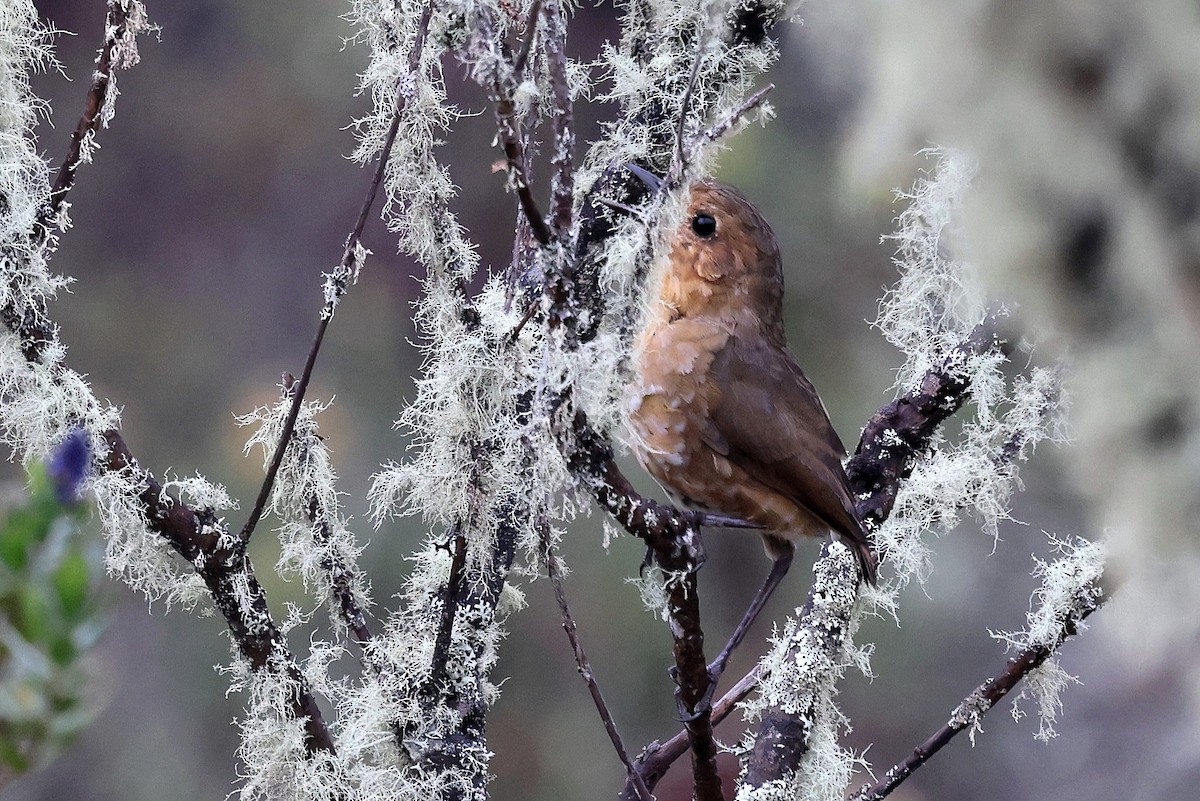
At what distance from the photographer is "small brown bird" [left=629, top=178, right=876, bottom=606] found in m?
1.11

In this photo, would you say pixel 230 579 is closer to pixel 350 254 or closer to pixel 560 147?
pixel 350 254

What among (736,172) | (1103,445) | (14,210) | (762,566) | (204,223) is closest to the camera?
(1103,445)

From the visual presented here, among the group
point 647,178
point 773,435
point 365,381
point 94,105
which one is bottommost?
point 773,435

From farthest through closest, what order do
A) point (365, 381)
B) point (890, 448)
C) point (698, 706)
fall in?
point (365, 381), point (890, 448), point (698, 706)

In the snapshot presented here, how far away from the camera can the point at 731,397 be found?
1128 mm

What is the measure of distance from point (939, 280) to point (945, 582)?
1.63 m

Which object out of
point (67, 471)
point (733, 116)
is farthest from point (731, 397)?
point (67, 471)

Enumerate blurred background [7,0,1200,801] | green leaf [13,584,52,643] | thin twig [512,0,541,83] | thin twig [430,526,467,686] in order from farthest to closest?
1. blurred background [7,0,1200,801]
2. thin twig [430,526,467,686]
3. thin twig [512,0,541,83]
4. green leaf [13,584,52,643]

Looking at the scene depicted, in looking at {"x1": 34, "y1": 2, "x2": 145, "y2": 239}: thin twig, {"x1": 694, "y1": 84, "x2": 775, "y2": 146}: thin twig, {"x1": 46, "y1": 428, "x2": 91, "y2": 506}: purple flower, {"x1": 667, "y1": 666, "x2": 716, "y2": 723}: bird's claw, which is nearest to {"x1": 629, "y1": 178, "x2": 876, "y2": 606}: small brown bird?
{"x1": 667, "y1": 666, "x2": 716, "y2": 723}: bird's claw

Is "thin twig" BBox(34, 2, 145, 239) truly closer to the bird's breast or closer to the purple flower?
the bird's breast

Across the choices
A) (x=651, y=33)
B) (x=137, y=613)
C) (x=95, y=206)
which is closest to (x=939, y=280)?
Result: (x=651, y=33)

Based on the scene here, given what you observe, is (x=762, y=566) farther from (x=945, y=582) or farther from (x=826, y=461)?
(x=826, y=461)

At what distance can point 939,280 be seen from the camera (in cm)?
122

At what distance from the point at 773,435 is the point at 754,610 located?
176 mm
